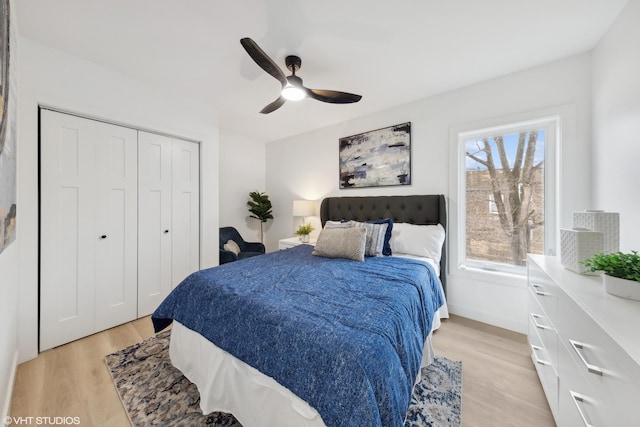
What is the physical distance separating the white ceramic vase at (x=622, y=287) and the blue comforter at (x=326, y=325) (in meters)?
0.84

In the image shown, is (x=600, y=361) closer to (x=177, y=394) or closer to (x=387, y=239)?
(x=387, y=239)

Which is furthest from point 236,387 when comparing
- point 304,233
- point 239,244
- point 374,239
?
point 239,244

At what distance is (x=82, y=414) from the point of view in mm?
1388

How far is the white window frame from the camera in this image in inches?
86.0

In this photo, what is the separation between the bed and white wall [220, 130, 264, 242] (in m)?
2.32

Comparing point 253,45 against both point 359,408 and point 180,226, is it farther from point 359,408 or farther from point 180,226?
point 180,226

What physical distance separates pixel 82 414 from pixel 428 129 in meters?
3.68

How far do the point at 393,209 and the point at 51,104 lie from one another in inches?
134

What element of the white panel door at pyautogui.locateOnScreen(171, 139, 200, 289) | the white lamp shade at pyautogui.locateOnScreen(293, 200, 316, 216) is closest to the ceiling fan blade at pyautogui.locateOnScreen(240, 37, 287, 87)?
the white panel door at pyautogui.locateOnScreen(171, 139, 200, 289)

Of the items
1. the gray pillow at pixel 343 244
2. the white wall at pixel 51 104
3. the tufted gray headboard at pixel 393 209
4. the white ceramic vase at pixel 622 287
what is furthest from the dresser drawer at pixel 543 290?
the white wall at pixel 51 104

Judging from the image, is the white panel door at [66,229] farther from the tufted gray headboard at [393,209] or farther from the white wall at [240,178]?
the tufted gray headboard at [393,209]

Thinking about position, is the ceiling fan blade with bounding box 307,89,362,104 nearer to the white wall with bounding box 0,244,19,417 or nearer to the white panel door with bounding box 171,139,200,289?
the white panel door with bounding box 171,139,200,289

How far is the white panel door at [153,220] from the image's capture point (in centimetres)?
257

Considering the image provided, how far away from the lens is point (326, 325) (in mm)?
1055
